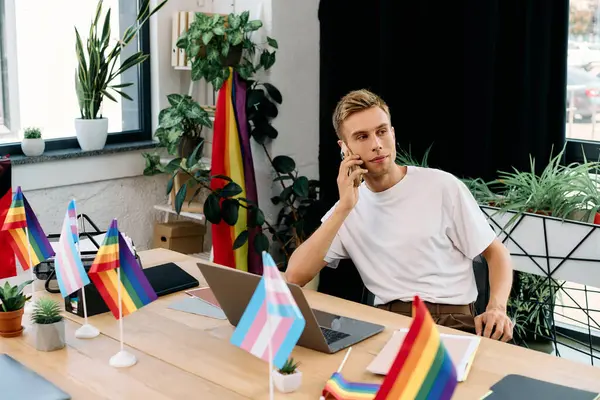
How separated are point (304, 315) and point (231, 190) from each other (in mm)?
2015

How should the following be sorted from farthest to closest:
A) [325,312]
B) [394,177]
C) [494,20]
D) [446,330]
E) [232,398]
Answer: [494,20], [394,177], [325,312], [446,330], [232,398]

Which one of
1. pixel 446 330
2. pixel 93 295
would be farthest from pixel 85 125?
pixel 446 330

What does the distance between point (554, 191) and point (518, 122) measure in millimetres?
488

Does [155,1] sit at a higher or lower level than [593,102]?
higher

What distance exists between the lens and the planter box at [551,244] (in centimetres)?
273

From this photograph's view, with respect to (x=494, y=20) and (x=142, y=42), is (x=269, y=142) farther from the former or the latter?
(x=494, y=20)

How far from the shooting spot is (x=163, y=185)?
432 cm

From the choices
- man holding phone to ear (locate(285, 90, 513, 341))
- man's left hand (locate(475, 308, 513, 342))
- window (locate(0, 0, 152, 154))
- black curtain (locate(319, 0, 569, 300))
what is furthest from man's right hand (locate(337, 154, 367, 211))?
window (locate(0, 0, 152, 154))

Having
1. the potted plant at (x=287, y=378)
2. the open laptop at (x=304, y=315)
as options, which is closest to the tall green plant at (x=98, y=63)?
the open laptop at (x=304, y=315)

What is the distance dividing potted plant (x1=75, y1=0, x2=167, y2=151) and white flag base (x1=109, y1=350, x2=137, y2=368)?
Result: 7.31 feet

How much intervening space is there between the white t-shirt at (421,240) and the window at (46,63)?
79.4 inches

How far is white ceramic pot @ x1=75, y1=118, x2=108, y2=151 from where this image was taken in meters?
3.91

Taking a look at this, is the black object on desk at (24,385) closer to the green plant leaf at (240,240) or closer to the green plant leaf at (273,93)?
the green plant leaf at (240,240)

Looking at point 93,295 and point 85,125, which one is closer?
point 93,295
